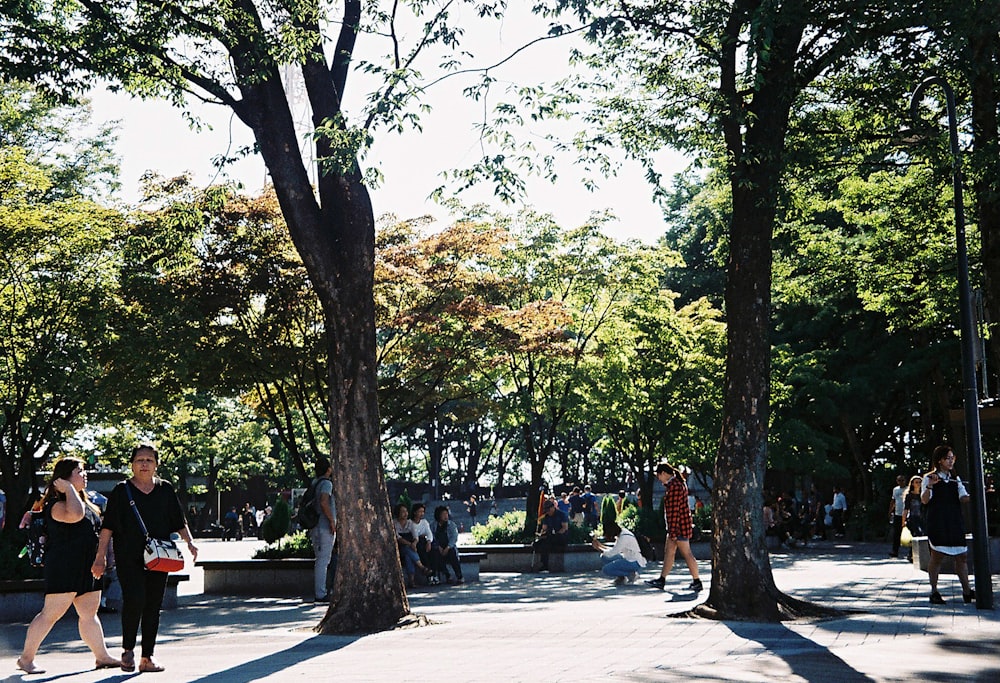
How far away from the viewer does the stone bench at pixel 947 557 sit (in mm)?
18444

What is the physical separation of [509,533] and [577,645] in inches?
653

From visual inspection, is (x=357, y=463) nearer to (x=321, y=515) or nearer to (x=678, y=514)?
(x=321, y=515)

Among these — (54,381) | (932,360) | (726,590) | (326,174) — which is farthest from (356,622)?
(932,360)

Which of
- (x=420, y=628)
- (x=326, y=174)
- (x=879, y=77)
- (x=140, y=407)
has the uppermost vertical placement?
(x=879, y=77)

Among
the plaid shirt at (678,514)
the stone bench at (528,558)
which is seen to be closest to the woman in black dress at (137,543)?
the plaid shirt at (678,514)

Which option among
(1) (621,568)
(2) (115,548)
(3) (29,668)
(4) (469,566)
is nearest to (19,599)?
(3) (29,668)

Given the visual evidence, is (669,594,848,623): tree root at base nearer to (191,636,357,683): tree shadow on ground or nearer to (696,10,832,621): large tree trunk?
(696,10,832,621): large tree trunk

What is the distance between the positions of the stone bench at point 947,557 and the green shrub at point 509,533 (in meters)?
6.98

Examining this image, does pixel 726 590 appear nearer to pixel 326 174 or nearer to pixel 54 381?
pixel 326 174

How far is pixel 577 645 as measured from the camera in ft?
32.6

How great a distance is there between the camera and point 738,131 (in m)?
12.6

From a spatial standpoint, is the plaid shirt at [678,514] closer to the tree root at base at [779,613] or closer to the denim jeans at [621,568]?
the denim jeans at [621,568]

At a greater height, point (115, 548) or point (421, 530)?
point (115, 548)

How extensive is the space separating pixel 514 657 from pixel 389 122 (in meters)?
5.44
